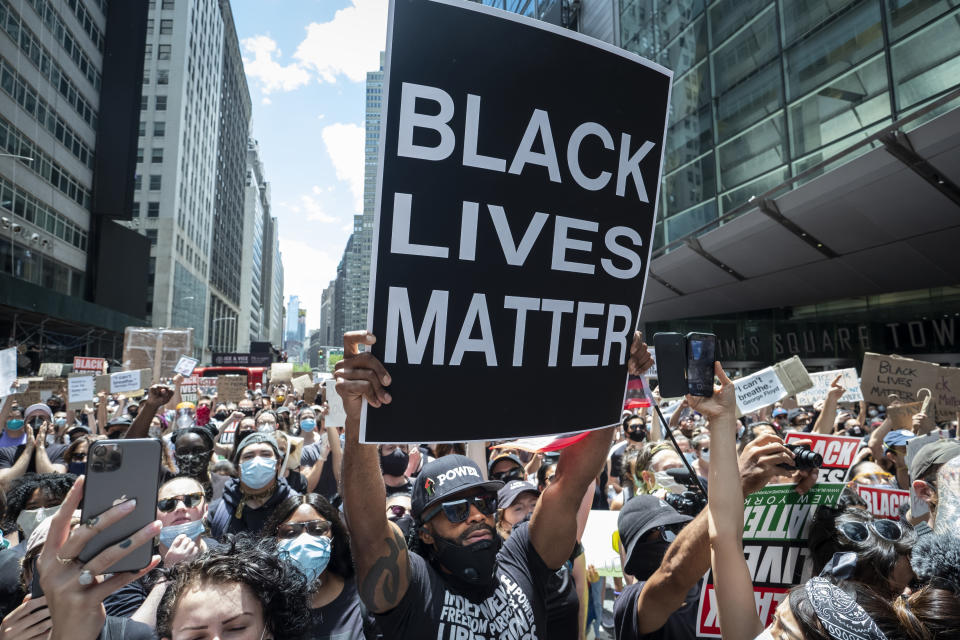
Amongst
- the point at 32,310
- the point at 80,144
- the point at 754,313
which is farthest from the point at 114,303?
the point at 754,313

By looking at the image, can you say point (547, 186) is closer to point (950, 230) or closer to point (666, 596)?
point (666, 596)

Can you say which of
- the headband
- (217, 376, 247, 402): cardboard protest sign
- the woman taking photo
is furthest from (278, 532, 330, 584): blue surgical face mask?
(217, 376, 247, 402): cardboard protest sign

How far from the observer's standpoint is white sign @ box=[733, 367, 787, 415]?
5.45 meters

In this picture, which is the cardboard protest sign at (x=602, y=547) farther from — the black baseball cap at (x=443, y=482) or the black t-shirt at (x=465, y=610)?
the black baseball cap at (x=443, y=482)

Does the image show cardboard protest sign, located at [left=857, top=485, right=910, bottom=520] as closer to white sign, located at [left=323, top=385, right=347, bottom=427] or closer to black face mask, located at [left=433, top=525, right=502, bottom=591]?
black face mask, located at [left=433, top=525, right=502, bottom=591]

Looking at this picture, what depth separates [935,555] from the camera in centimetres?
195

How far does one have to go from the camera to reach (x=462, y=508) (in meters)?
2.40

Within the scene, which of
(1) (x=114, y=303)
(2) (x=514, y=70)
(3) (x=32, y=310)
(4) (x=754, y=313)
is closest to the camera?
(2) (x=514, y=70)

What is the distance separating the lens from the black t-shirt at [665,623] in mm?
2500

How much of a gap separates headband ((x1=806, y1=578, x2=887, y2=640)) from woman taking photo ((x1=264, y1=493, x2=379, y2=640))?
197cm

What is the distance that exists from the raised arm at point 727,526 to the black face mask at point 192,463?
453 cm

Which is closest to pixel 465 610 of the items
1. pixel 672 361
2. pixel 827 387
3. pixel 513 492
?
pixel 672 361

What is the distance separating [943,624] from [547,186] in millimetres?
1638

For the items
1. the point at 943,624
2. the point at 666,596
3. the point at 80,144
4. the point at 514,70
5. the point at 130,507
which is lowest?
the point at 666,596
